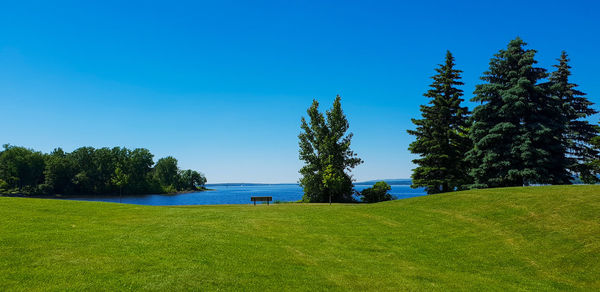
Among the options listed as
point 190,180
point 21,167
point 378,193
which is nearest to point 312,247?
point 378,193

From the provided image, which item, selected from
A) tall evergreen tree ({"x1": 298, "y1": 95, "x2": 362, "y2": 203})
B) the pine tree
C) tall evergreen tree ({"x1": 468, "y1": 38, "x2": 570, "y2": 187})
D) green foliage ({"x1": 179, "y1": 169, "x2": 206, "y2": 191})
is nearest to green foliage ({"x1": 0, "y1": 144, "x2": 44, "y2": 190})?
green foliage ({"x1": 179, "y1": 169, "x2": 206, "y2": 191})

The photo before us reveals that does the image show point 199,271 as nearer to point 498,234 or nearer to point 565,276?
point 565,276

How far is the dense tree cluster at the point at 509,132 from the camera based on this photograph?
27141 millimetres

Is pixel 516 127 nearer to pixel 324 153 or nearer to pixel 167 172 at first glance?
pixel 324 153

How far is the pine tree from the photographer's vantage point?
108 feet

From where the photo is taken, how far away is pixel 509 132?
92.6 feet

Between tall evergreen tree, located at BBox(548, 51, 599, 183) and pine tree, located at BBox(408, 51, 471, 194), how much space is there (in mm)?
8060

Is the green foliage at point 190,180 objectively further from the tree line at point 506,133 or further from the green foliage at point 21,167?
the tree line at point 506,133

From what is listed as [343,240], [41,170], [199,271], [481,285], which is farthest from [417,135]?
[41,170]

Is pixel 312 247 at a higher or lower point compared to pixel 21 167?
lower

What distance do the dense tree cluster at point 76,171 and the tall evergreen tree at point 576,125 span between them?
313ft

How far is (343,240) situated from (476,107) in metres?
22.7

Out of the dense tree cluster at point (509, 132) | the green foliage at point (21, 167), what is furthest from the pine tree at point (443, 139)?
the green foliage at point (21, 167)

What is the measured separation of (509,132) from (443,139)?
6062 mm
